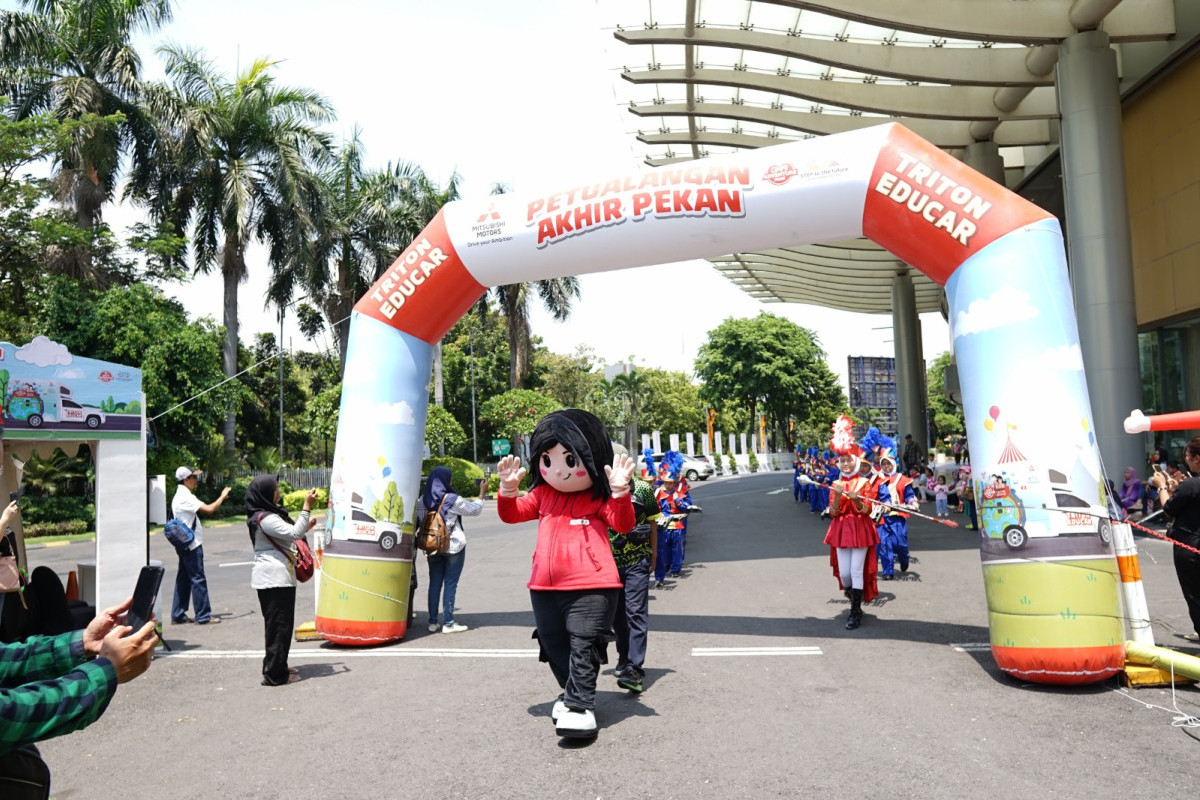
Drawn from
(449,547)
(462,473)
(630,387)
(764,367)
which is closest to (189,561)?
(449,547)

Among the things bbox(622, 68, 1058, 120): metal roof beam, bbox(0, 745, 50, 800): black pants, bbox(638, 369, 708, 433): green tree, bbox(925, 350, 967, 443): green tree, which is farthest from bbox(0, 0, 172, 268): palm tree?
bbox(925, 350, 967, 443): green tree

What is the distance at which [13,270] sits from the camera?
25.6 m

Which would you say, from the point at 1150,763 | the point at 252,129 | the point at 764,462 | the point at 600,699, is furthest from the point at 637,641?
the point at 764,462

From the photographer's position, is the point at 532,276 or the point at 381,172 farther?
the point at 381,172

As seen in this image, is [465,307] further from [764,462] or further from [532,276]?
[764,462]

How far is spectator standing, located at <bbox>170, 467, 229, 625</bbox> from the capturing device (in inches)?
382

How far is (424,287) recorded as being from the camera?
8617 millimetres

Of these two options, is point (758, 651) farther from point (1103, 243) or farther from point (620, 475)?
point (1103, 243)

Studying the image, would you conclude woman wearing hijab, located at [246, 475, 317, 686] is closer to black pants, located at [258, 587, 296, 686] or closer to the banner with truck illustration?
black pants, located at [258, 587, 296, 686]

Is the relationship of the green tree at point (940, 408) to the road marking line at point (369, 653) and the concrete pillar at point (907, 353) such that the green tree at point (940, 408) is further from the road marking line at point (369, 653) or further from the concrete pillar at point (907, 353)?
the road marking line at point (369, 653)

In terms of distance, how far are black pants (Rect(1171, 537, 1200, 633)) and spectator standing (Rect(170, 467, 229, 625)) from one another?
8.79 meters

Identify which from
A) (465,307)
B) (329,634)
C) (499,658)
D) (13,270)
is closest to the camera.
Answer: (499,658)

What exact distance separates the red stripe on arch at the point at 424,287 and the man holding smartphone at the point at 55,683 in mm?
6086

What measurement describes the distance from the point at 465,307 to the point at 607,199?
6.32 feet
